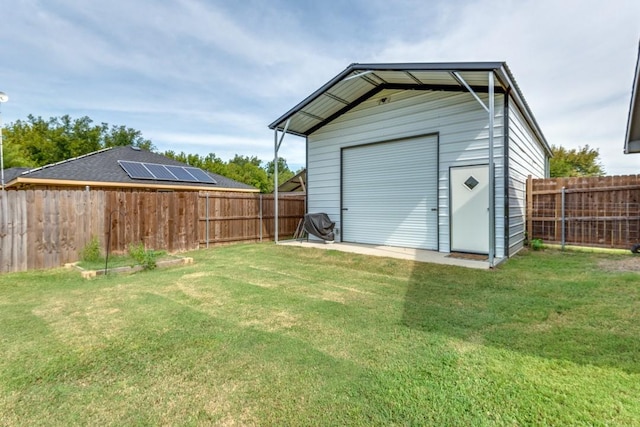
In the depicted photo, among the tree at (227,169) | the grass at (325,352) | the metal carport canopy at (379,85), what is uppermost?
the tree at (227,169)

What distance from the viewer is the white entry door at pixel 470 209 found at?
624cm

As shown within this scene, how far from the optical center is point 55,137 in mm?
24531

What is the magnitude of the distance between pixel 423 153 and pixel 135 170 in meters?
12.1

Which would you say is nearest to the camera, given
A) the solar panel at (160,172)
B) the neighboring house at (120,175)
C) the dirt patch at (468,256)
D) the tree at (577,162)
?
the dirt patch at (468,256)

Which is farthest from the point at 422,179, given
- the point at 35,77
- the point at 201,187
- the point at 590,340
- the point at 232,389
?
the point at 35,77

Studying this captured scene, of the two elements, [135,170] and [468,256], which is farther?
[135,170]

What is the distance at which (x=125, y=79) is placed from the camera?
1358 centimetres

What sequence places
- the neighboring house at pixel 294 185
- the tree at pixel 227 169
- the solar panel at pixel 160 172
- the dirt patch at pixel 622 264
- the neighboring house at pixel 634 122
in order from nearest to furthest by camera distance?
the neighboring house at pixel 634 122 → the dirt patch at pixel 622 264 → the solar panel at pixel 160 172 → the neighboring house at pixel 294 185 → the tree at pixel 227 169

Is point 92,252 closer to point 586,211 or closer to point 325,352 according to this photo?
point 325,352

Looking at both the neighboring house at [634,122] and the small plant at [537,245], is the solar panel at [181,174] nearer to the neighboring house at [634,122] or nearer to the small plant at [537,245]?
the small plant at [537,245]

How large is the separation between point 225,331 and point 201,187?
12938mm

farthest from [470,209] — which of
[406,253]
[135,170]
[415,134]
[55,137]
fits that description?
[55,137]

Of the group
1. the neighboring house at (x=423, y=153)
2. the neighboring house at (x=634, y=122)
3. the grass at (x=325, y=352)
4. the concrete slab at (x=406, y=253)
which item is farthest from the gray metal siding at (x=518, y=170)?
the grass at (x=325, y=352)

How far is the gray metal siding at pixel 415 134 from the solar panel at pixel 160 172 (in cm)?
782
